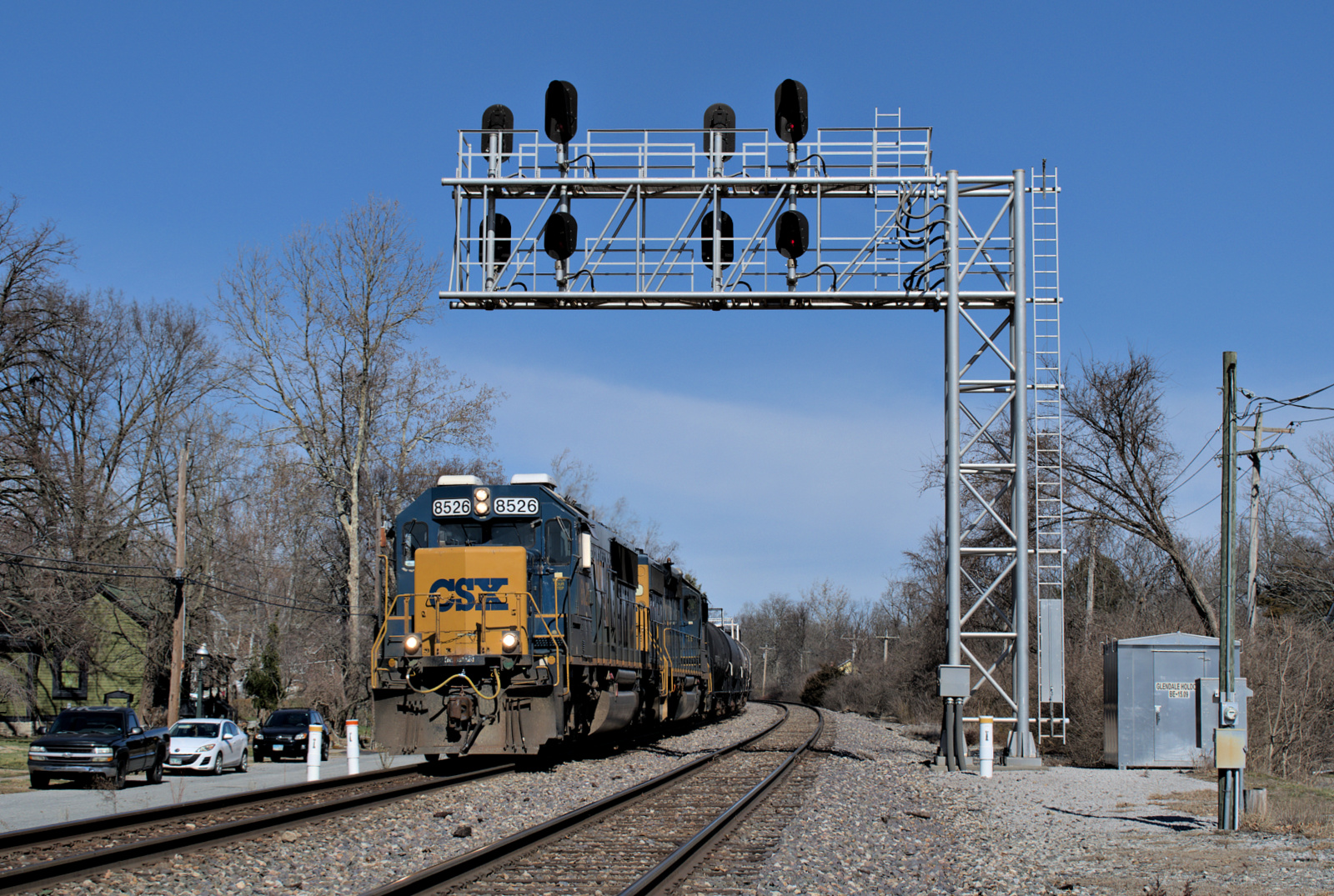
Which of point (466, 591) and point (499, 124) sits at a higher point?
point (499, 124)

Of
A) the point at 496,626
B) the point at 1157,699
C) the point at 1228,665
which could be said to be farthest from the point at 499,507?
the point at 1157,699

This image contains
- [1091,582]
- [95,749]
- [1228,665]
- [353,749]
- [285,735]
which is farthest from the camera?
[1091,582]

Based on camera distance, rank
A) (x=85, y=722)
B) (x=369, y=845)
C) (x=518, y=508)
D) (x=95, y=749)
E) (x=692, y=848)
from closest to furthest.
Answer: (x=692, y=848) → (x=369, y=845) → (x=518, y=508) → (x=95, y=749) → (x=85, y=722)

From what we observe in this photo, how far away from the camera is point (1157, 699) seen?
785 inches

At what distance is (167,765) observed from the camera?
2109 centimetres

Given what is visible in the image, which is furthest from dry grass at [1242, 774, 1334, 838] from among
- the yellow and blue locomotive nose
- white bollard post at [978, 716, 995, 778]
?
the yellow and blue locomotive nose

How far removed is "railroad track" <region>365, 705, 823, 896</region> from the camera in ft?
27.5

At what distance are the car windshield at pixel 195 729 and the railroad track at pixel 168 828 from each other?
8037 mm

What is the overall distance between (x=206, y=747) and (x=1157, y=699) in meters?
17.5

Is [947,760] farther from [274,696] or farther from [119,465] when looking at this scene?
[119,465]

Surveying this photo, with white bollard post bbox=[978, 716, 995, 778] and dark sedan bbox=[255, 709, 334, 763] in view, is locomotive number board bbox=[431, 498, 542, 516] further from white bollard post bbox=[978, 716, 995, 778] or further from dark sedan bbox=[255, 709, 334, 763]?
dark sedan bbox=[255, 709, 334, 763]

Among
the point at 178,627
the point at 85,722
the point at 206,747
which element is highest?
the point at 178,627

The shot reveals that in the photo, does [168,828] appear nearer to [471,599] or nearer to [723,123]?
[471,599]

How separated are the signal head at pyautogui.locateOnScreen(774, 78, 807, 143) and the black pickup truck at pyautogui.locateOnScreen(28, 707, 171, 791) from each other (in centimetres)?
1393
